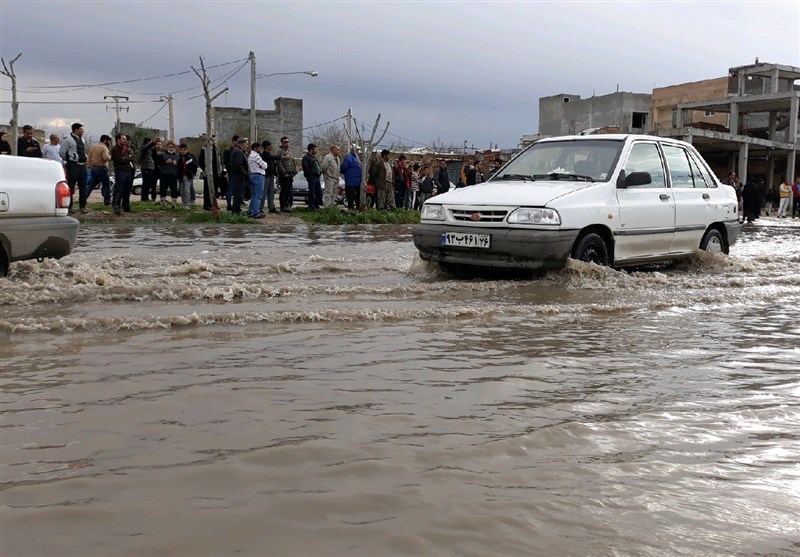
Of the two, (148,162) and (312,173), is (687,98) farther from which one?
(148,162)

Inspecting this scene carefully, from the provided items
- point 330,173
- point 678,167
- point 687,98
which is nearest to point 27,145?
point 330,173

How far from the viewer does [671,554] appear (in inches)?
86.0

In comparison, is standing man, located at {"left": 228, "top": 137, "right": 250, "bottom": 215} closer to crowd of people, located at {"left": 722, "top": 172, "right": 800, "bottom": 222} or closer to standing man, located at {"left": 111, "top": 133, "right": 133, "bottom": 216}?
standing man, located at {"left": 111, "top": 133, "right": 133, "bottom": 216}

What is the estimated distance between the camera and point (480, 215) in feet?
24.0

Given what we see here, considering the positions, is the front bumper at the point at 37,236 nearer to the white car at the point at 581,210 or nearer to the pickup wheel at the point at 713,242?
the white car at the point at 581,210

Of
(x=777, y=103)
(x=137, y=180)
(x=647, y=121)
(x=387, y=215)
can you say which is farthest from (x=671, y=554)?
(x=647, y=121)

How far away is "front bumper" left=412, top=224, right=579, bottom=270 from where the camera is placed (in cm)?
699

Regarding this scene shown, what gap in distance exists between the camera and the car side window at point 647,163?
8211 mm

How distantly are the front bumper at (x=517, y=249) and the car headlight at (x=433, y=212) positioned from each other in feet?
0.69

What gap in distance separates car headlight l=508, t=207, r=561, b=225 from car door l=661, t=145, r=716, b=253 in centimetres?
240

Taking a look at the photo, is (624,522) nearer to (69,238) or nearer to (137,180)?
(69,238)

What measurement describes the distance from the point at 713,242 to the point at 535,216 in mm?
3640

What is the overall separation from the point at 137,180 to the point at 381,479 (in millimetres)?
30695

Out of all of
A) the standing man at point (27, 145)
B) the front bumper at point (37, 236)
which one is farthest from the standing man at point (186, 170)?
the front bumper at point (37, 236)
